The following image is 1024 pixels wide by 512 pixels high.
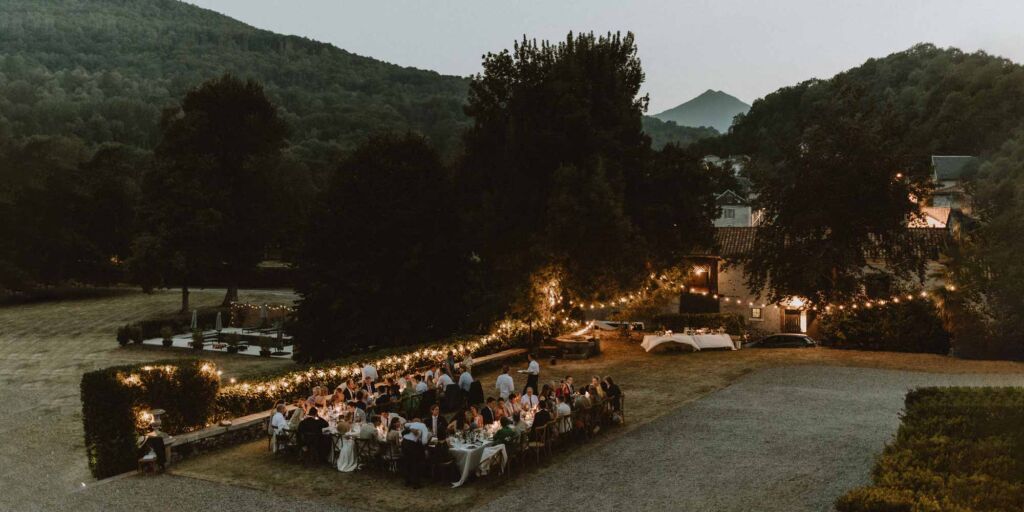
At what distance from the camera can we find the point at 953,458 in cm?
1105

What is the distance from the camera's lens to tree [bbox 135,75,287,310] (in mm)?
44781

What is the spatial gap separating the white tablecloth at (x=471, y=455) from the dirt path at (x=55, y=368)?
821cm

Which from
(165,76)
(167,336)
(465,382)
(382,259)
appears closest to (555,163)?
(382,259)

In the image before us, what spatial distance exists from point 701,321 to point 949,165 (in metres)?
57.4

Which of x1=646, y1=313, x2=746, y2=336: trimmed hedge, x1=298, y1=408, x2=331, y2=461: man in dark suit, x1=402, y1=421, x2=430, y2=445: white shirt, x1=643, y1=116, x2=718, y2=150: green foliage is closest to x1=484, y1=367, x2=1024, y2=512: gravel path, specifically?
x1=402, y1=421, x2=430, y2=445: white shirt

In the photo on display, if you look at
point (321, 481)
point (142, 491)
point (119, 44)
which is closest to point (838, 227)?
point (321, 481)

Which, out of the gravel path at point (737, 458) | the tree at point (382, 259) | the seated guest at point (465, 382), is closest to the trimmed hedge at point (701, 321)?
the tree at point (382, 259)

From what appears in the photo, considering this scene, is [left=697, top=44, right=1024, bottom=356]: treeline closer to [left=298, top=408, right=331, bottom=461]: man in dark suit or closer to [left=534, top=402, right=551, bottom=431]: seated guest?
[left=534, top=402, right=551, bottom=431]: seated guest

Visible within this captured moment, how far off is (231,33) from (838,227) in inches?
6313

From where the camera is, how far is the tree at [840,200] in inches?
1180

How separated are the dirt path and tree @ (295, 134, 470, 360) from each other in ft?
17.3

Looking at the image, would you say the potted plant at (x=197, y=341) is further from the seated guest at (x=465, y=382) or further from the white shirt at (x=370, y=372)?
the seated guest at (x=465, y=382)

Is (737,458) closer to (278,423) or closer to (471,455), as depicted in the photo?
(471,455)

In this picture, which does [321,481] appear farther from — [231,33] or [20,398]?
[231,33]
